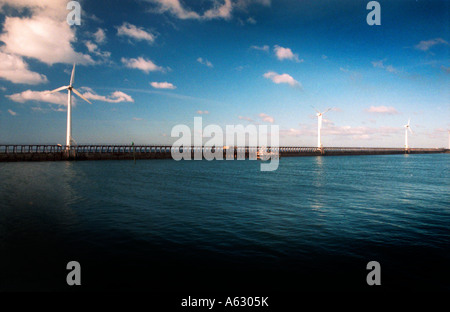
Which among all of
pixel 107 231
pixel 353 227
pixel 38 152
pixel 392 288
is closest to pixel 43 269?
pixel 107 231

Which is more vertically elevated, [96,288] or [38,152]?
[38,152]

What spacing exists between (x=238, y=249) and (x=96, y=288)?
704 cm

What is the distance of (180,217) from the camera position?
69.4 feet

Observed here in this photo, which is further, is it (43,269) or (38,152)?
(38,152)

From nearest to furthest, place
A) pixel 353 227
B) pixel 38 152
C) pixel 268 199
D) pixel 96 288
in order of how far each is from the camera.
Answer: pixel 96 288 < pixel 353 227 < pixel 268 199 < pixel 38 152

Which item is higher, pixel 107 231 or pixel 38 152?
pixel 38 152

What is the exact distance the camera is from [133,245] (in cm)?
1497

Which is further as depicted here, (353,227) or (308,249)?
(353,227)

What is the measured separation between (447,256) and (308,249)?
714cm

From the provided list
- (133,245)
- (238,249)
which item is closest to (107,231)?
(133,245)
